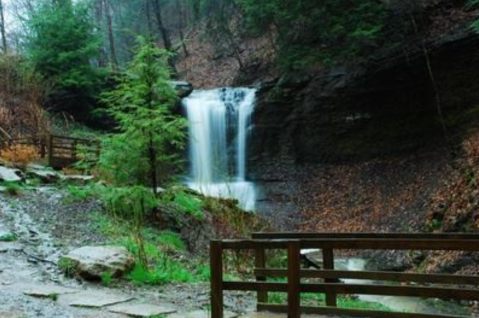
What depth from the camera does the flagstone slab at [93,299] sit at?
5.66 metres

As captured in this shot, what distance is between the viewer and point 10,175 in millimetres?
13859

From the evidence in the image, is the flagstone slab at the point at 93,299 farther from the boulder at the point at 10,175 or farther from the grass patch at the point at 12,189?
the boulder at the point at 10,175

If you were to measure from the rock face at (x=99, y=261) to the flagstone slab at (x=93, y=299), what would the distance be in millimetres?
761

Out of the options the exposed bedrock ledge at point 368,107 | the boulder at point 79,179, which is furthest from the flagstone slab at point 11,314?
the exposed bedrock ledge at point 368,107

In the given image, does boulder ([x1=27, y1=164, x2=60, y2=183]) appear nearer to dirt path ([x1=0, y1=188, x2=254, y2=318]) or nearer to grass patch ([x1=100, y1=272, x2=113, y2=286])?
dirt path ([x1=0, y1=188, x2=254, y2=318])

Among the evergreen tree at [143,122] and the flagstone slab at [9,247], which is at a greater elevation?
the evergreen tree at [143,122]

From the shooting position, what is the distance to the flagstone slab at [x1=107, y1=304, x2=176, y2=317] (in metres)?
5.33

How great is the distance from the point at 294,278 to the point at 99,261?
3.71 metres

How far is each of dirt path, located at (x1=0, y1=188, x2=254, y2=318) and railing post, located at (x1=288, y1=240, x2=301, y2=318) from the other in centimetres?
141

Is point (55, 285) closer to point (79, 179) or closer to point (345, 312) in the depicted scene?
Answer: point (345, 312)

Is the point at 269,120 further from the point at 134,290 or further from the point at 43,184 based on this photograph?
the point at 134,290

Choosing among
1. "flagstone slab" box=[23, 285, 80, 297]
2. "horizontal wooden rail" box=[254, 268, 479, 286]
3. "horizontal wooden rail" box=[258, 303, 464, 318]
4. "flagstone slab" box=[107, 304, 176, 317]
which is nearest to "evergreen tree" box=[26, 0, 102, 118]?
"flagstone slab" box=[23, 285, 80, 297]

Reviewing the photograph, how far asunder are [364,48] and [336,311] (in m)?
15.1

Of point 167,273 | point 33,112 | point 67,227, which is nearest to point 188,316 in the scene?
point 167,273
